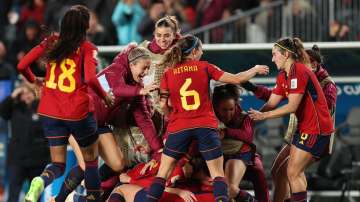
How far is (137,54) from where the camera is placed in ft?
40.0

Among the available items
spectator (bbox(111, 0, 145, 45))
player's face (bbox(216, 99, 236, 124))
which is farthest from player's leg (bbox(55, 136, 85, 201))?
spectator (bbox(111, 0, 145, 45))

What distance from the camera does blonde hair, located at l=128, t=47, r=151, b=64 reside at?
479 inches

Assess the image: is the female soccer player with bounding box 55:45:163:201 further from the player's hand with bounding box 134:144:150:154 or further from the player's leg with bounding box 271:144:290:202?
the player's leg with bounding box 271:144:290:202

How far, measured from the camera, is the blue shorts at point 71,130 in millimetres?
11672

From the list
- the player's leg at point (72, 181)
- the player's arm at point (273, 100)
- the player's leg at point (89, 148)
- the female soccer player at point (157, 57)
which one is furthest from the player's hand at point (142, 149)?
the player's arm at point (273, 100)

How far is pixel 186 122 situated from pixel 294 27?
210 inches

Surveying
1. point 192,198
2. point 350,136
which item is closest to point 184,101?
point 192,198

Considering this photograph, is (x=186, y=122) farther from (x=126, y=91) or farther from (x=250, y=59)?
(x=250, y=59)

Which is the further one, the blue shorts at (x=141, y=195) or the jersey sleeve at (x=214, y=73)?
the blue shorts at (x=141, y=195)

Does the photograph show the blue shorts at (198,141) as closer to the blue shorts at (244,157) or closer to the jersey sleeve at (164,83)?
the jersey sleeve at (164,83)

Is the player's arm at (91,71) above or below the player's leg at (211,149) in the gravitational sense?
above

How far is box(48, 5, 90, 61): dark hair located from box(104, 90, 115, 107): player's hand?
0.53 meters

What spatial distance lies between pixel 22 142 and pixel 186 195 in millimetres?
4074

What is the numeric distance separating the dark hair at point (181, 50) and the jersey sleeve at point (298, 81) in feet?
2.99
